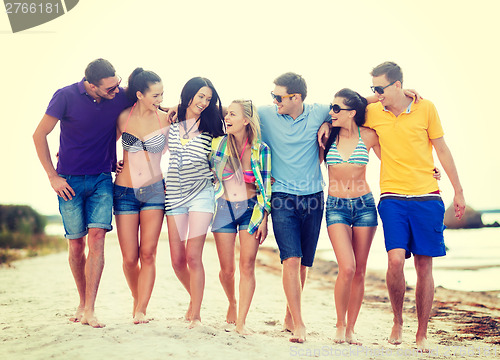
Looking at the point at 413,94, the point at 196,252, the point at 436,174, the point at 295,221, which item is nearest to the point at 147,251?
the point at 196,252

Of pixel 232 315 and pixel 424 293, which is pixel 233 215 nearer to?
pixel 232 315

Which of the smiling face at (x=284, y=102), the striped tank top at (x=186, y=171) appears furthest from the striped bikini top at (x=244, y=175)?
the smiling face at (x=284, y=102)

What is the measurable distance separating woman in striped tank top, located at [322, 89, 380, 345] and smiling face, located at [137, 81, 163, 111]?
1.78 m

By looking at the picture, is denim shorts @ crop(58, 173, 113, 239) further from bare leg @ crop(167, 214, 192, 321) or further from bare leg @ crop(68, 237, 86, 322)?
bare leg @ crop(167, 214, 192, 321)

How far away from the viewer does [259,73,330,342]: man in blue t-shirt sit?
5176 mm

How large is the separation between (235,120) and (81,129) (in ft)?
5.27

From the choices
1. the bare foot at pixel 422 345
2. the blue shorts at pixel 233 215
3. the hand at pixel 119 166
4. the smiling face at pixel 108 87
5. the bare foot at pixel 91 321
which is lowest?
the bare foot at pixel 422 345

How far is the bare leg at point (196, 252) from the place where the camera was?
525 cm

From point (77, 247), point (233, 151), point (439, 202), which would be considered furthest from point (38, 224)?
point (439, 202)

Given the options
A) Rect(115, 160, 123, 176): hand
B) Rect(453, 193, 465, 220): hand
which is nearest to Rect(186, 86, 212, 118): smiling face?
Rect(115, 160, 123, 176): hand

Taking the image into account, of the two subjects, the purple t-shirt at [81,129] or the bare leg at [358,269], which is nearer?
the bare leg at [358,269]

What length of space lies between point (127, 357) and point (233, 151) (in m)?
2.19

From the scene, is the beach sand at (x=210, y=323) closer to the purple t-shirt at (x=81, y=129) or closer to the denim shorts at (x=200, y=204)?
the denim shorts at (x=200, y=204)

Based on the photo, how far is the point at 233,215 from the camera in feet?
17.3
